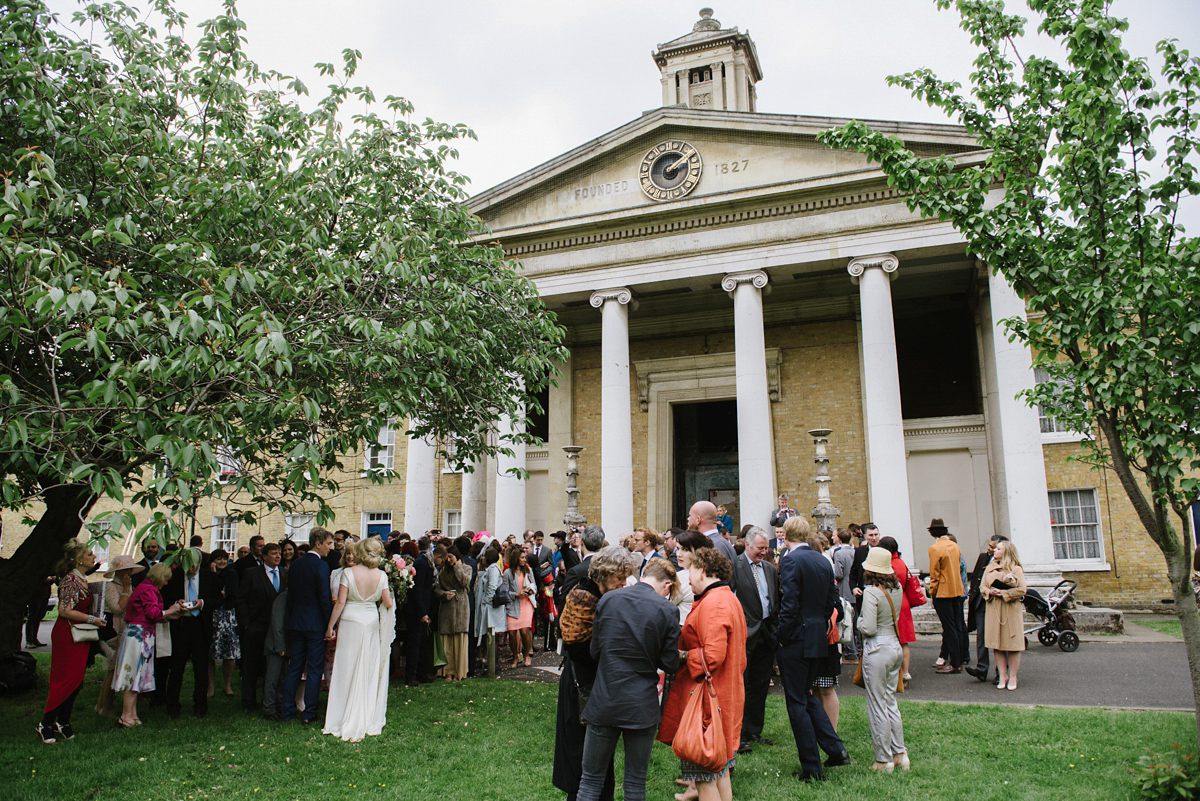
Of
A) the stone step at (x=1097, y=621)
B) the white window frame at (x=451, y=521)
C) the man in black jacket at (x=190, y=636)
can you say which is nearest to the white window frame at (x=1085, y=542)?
the stone step at (x=1097, y=621)

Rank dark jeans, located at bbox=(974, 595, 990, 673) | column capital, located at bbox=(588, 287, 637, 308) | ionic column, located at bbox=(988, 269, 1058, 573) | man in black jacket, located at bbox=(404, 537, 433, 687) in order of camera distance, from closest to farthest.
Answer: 1. dark jeans, located at bbox=(974, 595, 990, 673)
2. man in black jacket, located at bbox=(404, 537, 433, 687)
3. ionic column, located at bbox=(988, 269, 1058, 573)
4. column capital, located at bbox=(588, 287, 637, 308)

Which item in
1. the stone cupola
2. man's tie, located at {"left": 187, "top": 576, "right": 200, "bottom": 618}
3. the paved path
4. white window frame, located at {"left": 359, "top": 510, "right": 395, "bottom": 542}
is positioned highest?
the stone cupola

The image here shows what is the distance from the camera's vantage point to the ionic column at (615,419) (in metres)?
17.2

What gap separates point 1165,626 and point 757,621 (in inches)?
471

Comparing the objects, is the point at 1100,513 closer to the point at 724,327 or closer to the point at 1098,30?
the point at 724,327

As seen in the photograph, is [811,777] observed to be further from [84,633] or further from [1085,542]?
[1085,542]

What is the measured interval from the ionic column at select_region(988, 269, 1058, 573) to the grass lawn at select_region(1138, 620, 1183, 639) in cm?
188

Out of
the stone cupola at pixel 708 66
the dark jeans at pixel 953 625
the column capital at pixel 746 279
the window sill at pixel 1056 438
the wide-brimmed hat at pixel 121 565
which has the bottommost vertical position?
the dark jeans at pixel 953 625

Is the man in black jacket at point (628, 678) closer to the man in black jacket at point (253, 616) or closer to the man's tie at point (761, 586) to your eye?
the man's tie at point (761, 586)

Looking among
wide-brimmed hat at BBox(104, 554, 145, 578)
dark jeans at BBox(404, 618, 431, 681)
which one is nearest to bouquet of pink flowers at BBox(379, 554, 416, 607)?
dark jeans at BBox(404, 618, 431, 681)

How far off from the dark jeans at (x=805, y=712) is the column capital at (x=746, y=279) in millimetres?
12147

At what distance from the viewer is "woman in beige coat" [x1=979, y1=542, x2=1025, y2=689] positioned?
8.72 meters

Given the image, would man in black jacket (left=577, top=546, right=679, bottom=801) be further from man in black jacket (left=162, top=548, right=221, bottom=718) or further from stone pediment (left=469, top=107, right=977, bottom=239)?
stone pediment (left=469, top=107, right=977, bottom=239)

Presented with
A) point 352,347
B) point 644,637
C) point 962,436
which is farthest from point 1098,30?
point 962,436
